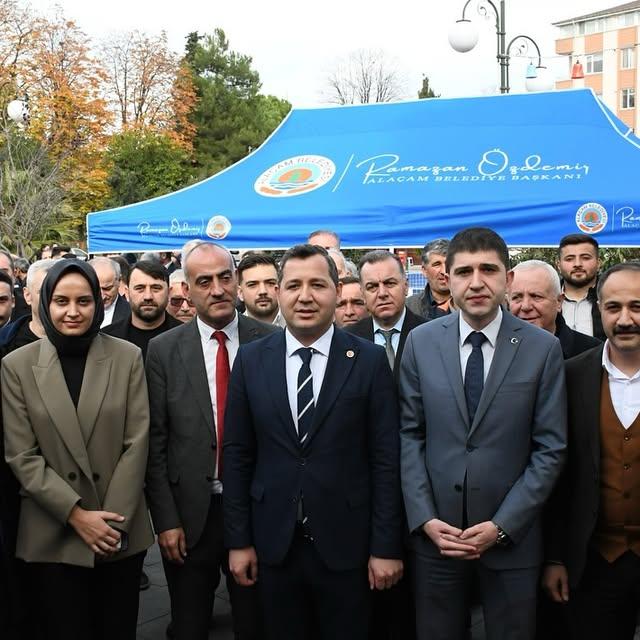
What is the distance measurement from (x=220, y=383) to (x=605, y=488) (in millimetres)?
1649

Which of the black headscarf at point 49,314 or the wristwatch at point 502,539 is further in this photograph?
the black headscarf at point 49,314

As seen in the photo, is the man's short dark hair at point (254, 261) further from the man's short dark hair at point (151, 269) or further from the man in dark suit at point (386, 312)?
the man in dark suit at point (386, 312)

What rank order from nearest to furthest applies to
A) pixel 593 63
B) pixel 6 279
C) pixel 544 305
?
pixel 544 305 → pixel 6 279 → pixel 593 63

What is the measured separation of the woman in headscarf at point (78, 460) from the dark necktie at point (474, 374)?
136 centimetres

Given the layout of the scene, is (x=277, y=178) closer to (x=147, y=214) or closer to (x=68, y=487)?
(x=147, y=214)

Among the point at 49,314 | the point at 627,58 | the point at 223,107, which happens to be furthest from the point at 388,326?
the point at 627,58

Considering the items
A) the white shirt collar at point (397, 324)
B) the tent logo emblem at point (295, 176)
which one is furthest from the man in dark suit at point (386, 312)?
the tent logo emblem at point (295, 176)

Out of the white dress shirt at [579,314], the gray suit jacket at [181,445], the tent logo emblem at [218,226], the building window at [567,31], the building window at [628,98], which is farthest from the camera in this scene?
the building window at [567,31]

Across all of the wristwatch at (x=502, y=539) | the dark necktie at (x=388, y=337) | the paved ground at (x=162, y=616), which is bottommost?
the paved ground at (x=162, y=616)

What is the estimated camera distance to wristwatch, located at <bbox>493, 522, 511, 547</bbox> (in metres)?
2.76

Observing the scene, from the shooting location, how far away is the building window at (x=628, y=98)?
63.7 metres

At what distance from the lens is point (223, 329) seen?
3479mm

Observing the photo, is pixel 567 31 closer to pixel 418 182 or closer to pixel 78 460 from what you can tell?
pixel 418 182

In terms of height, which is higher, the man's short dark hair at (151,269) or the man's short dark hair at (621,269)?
the man's short dark hair at (151,269)
